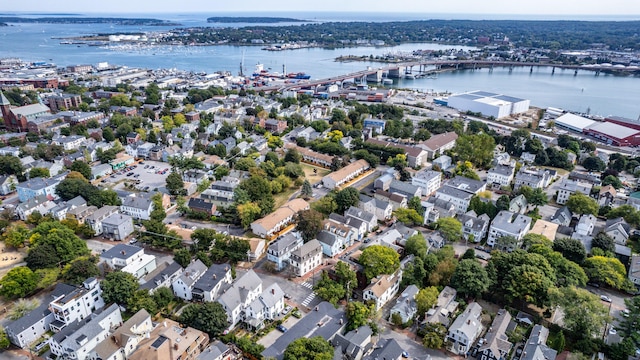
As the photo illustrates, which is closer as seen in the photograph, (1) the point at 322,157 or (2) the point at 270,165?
(2) the point at 270,165

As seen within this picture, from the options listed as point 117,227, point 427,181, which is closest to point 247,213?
point 117,227

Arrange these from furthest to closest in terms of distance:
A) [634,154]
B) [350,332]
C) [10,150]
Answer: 1. [634,154]
2. [10,150]
3. [350,332]

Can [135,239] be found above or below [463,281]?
below

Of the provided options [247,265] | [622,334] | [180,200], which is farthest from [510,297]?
[180,200]

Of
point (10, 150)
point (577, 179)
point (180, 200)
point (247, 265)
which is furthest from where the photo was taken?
point (10, 150)

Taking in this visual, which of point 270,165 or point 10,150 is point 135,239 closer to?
point 270,165

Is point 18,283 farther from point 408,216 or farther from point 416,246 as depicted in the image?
point 408,216
